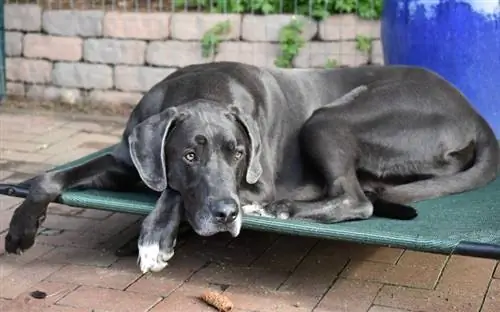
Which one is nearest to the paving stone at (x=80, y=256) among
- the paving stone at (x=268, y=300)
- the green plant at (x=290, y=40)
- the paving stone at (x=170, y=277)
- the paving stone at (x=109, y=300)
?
the paving stone at (x=170, y=277)

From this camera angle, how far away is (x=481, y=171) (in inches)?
164

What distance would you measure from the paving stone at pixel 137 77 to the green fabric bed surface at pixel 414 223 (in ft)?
10.5

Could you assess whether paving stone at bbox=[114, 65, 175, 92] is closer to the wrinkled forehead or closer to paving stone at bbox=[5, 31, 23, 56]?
paving stone at bbox=[5, 31, 23, 56]

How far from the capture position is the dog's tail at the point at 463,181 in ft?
13.2

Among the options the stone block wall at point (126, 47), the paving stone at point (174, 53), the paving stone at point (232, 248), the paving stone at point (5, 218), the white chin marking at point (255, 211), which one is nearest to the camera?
the white chin marking at point (255, 211)

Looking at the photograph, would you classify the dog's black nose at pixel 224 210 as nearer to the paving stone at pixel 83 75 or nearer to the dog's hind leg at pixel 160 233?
the dog's hind leg at pixel 160 233

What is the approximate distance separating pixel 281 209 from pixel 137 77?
3605mm

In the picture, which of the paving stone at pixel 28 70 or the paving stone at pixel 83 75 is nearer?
the paving stone at pixel 83 75

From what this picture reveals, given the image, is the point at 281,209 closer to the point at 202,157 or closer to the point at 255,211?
the point at 255,211

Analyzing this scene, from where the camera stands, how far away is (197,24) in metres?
6.96

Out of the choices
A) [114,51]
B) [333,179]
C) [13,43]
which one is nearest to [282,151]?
[333,179]

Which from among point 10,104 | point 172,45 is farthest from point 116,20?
point 10,104

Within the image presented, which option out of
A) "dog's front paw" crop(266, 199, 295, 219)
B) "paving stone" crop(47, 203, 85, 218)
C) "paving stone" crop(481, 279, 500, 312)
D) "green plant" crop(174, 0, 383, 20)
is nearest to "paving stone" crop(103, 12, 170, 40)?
"green plant" crop(174, 0, 383, 20)

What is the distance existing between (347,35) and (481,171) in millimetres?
2778
